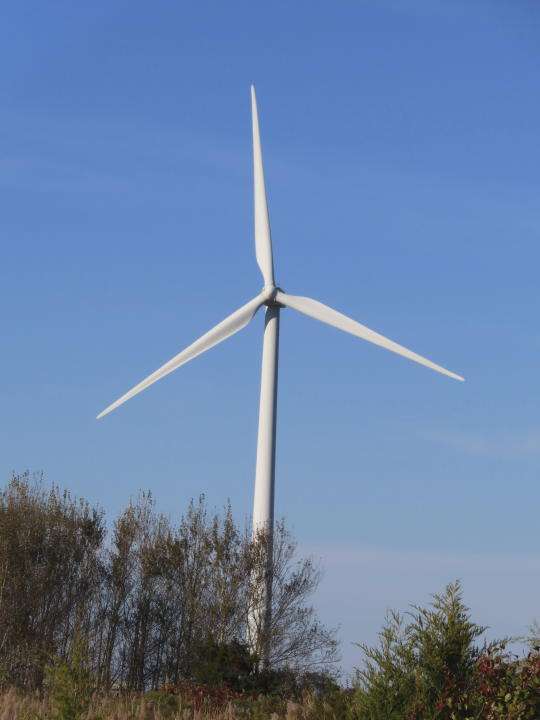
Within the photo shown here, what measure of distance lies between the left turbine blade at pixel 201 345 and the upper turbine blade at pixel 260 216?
1.92 meters

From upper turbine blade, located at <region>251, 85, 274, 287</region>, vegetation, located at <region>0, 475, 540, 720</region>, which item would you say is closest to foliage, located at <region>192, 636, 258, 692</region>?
vegetation, located at <region>0, 475, 540, 720</region>

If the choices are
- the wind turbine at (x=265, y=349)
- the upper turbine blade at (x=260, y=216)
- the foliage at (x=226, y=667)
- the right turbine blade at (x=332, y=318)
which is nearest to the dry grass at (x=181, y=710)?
the foliage at (x=226, y=667)

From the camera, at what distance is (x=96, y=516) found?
3469 cm

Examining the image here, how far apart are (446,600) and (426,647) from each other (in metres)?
0.95

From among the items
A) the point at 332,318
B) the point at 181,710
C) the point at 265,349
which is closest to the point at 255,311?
the point at 265,349

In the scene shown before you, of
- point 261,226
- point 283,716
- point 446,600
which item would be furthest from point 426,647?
point 261,226

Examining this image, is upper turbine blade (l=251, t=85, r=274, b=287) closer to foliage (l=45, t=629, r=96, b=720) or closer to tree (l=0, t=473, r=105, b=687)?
tree (l=0, t=473, r=105, b=687)

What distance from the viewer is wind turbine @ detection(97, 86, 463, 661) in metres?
32.5

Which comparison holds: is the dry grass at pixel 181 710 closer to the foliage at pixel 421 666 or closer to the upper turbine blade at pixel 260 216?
the foliage at pixel 421 666

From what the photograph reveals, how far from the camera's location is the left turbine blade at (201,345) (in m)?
35.0

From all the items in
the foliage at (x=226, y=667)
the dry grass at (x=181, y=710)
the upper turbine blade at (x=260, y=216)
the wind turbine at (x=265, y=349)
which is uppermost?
the upper turbine blade at (x=260, y=216)

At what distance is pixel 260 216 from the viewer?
124 feet

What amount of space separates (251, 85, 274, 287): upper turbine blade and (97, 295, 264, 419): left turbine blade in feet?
6.28

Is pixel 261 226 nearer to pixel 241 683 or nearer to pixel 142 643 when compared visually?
pixel 142 643
